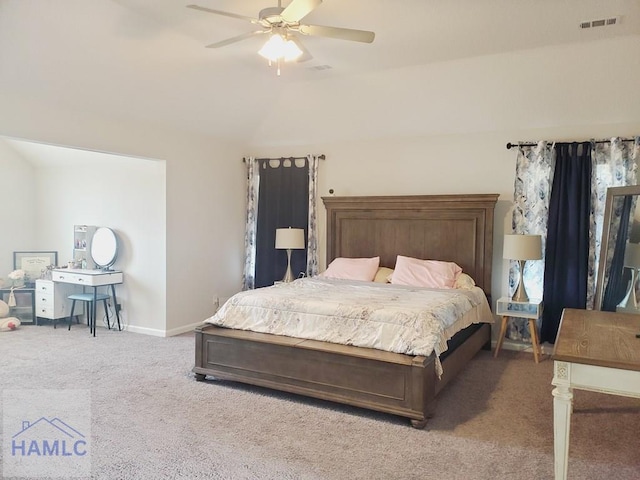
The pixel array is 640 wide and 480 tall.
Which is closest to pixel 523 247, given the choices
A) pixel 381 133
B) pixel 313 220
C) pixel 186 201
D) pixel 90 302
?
pixel 381 133

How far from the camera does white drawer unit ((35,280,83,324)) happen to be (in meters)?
6.07

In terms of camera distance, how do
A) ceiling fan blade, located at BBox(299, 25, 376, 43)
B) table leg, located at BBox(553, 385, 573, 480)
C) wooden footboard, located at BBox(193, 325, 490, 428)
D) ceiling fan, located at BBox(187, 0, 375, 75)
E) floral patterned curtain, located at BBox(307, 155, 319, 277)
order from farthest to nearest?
floral patterned curtain, located at BBox(307, 155, 319, 277), wooden footboard, located at BBox(193, 325, 490, 428), ceiling fan blade, located at BBox(299, 25, 376, 43), ceiling fan, located at BBox(187, 0, 375, 75), table leg, located at BBox(553, 385, 573, 480)

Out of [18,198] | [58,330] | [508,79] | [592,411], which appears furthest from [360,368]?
[18,198]

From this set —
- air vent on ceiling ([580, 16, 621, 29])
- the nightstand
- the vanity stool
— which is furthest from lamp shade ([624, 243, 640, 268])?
the vanity stool

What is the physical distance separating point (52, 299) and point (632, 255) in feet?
20.8

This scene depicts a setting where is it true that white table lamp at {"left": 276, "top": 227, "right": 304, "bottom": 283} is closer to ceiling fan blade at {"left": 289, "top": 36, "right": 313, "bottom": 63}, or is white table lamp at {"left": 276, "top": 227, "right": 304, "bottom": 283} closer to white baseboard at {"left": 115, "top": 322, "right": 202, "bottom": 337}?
white baseboard at {"left": 115, "top": 322, "right": 202, "bottom": 337}

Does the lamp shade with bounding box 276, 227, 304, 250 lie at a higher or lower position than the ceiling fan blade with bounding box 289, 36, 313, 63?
lower

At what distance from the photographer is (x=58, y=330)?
5.92 metres

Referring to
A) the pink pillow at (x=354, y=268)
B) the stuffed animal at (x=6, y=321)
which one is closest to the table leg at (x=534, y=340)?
the pink pillow at (x=354, y=268)

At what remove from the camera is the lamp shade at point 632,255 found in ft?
12.9

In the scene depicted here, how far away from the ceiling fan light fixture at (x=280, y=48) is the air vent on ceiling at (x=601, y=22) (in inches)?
87.0

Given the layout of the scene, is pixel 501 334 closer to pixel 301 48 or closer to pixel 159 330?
pixel 301 48

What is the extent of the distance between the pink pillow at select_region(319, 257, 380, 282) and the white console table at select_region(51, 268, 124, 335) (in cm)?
254

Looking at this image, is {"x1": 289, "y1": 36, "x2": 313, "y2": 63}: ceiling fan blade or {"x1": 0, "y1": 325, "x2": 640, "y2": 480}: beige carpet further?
{"x1": 289, "y1": 36, "x2": 313, "y2": 63}: ceiling fan blade
